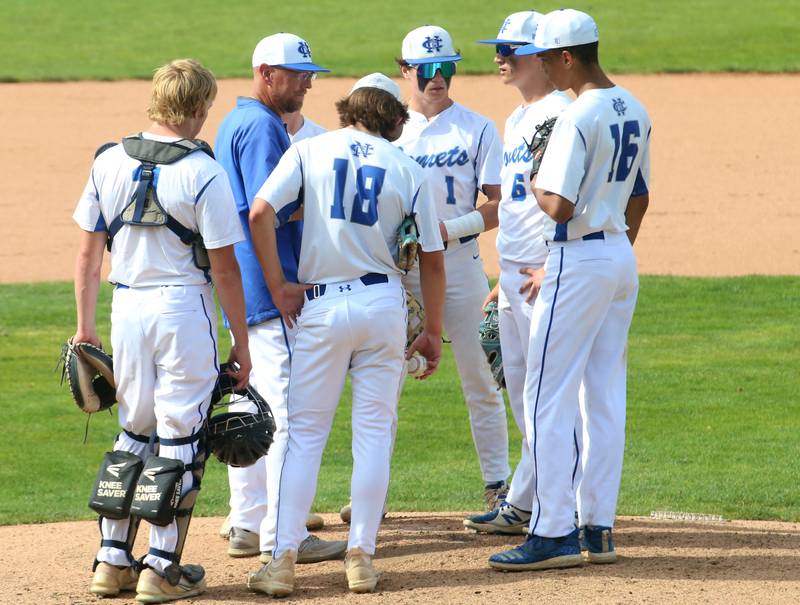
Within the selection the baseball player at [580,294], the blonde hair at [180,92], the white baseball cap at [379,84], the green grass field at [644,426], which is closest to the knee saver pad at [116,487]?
the blonde hair at [180,92]

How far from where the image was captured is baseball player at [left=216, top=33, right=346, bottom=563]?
215 inches

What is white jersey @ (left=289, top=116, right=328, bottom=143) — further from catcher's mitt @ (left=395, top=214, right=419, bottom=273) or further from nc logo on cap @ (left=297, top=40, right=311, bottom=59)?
catcher's mitt @ (left=395, top=214, right=419, bottom=273)

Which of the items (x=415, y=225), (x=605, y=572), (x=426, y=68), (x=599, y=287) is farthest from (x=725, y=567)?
(x=426, y=68)

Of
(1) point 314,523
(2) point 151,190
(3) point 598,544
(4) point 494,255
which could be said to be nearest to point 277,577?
(3) point 598,544

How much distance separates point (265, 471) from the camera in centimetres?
584

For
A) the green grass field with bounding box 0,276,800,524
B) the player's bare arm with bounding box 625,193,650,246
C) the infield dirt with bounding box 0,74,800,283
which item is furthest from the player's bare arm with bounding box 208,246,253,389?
the infield dirt with bounding box 0,74,800,283

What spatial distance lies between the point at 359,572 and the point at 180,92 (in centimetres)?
192

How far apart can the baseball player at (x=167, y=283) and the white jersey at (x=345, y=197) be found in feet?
0.90

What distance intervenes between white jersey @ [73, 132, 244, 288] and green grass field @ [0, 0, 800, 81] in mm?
22536

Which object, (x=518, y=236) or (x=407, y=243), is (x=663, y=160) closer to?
(x=518, y=236)

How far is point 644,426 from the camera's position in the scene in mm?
8789

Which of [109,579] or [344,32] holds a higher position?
[344,32]

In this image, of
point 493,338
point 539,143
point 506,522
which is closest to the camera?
point 539,143

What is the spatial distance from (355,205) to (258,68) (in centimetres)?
99
